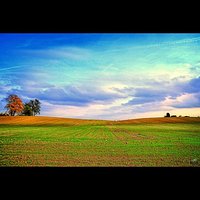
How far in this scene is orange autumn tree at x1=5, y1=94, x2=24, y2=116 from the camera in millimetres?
4613

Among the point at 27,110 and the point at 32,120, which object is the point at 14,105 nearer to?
the point at 27,110

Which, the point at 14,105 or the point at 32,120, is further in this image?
the point at 32,120

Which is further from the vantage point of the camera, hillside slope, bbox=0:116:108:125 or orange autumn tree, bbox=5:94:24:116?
hillside slope, bbox=0:116:108:125

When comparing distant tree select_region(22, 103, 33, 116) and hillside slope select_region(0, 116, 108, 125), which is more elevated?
→ distant tree select_region(22, 103, 33, 116)

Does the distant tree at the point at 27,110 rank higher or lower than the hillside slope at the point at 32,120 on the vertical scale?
higher

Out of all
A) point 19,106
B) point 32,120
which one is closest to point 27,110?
point 19,106

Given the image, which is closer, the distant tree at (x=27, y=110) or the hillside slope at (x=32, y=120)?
the distant tree at (x=27, y=110)

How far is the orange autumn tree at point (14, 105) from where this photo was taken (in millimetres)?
4613

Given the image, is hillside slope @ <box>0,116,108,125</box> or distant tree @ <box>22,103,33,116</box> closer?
distant tree @ <box>22,103,33,116</box>

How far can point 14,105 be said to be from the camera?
A: 4.76 metres
